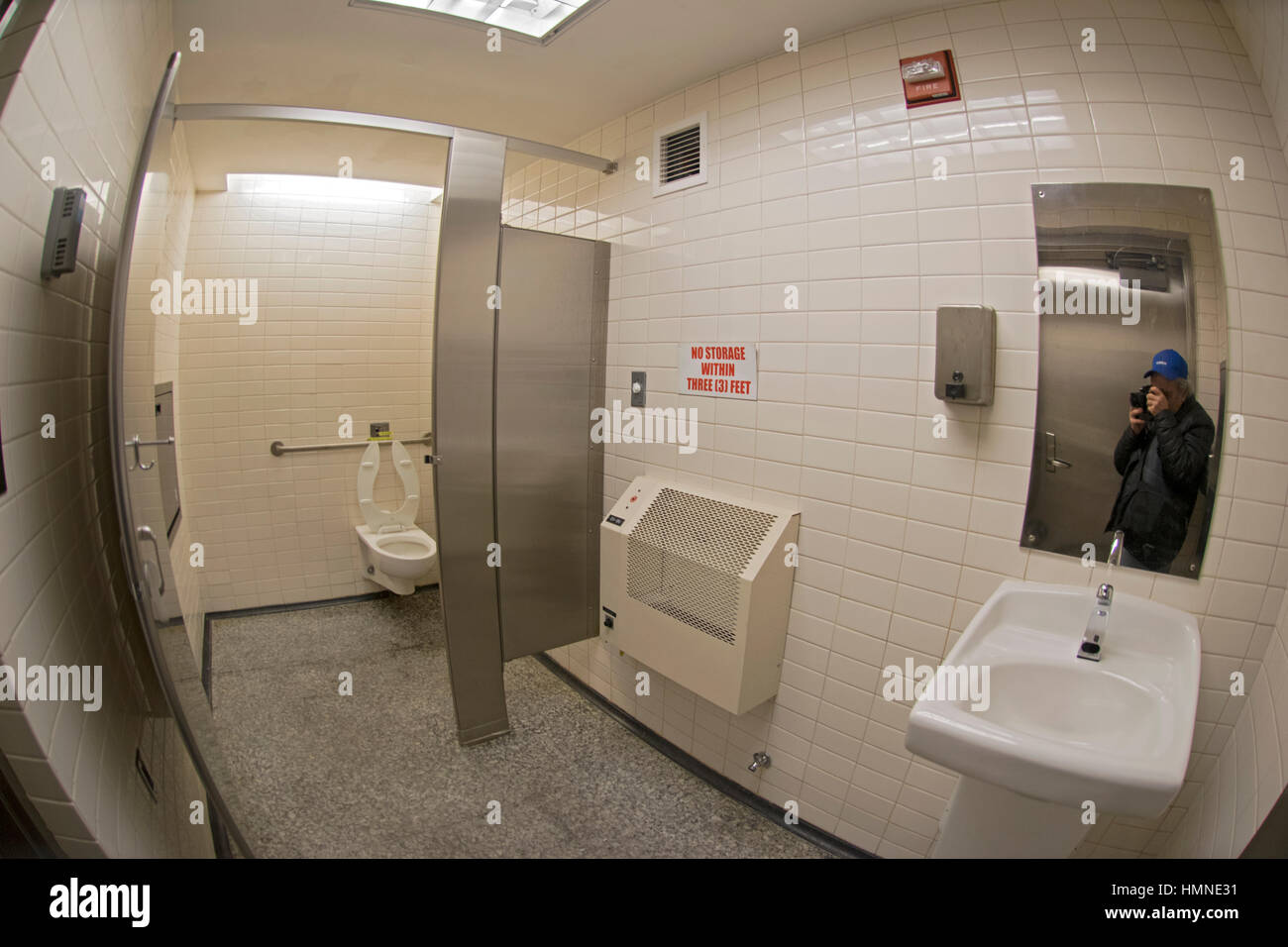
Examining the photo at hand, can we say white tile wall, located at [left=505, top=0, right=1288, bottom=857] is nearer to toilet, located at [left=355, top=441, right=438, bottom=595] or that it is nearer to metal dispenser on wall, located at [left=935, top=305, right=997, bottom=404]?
metal dispenser on wall, located at [left=935, top=305, right=997, bottom=404]

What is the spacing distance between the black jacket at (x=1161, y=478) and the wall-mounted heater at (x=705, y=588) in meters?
0.83

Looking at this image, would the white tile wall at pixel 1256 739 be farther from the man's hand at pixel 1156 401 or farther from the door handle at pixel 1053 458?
the door handle at pixel 1053 458

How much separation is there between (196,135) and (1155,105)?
3.40m

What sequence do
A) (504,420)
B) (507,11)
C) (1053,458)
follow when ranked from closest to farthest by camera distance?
(1053,458)
(507,11)
(504,420)

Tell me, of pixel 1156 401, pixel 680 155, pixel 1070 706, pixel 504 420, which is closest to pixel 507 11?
pixel 680 155

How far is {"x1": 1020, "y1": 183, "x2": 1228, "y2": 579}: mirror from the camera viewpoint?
1210 millimetres

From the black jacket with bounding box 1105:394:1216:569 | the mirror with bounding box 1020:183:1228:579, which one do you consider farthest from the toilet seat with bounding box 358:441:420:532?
the black jacket with bounding box 1105:394:1216:569

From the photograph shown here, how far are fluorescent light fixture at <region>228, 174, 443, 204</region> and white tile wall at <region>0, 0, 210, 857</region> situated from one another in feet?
6.88

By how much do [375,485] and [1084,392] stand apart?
3528 millimetres

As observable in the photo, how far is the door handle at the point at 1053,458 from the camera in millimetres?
1339

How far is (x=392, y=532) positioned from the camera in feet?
11.0

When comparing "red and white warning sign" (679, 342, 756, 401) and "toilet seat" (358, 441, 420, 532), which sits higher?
"red and white warning sign" (679, 342, 756, 401)

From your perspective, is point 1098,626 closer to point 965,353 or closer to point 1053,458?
point 1053,458

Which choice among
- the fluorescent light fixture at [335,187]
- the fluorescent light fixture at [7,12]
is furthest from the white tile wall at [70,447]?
the fluorescent light fixture at [335,187]
